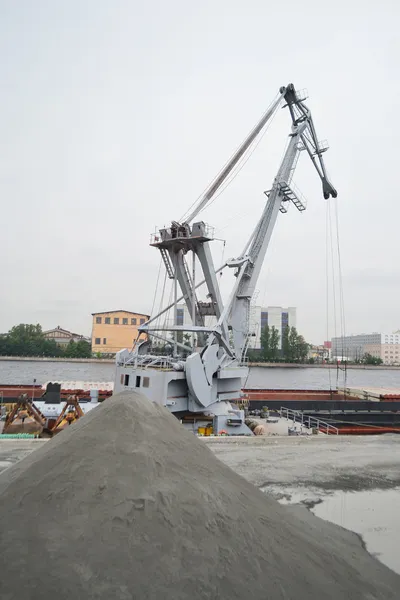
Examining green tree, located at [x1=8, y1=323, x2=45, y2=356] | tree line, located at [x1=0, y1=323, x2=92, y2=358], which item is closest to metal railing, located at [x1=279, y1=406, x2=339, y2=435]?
tree line, located at [x1=0, y1=323, x2=92, y2=358]

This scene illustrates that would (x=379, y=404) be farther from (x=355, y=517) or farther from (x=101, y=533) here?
(x=101, y=533)

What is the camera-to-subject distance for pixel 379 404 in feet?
75.8

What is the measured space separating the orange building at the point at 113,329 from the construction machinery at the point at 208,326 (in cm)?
5977

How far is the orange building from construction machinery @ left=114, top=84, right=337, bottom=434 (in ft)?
196

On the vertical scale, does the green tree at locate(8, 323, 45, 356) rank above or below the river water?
above

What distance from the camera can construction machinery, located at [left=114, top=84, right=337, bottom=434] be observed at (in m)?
13.3

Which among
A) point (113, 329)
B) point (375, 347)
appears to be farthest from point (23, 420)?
point (375, 347)

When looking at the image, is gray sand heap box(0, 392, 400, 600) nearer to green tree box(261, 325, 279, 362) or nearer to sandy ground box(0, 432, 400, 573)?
sandy ground box(0, 432, 400, 573)

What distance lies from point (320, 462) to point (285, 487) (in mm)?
2119

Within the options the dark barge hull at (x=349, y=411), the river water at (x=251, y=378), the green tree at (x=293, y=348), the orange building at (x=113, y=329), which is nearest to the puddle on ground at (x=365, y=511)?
the dark barge hull at (x=349, y=411)

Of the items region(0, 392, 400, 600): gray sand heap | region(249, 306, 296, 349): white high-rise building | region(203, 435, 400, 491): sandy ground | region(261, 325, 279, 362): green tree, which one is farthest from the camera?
region(249, 306, 296, 349): white high-rise building

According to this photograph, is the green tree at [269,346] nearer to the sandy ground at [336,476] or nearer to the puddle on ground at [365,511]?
the sandy ground at [336,476]

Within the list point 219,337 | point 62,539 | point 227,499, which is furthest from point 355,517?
point 219,337

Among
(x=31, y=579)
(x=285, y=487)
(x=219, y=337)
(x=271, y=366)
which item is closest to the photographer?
(x=31, y=579)
